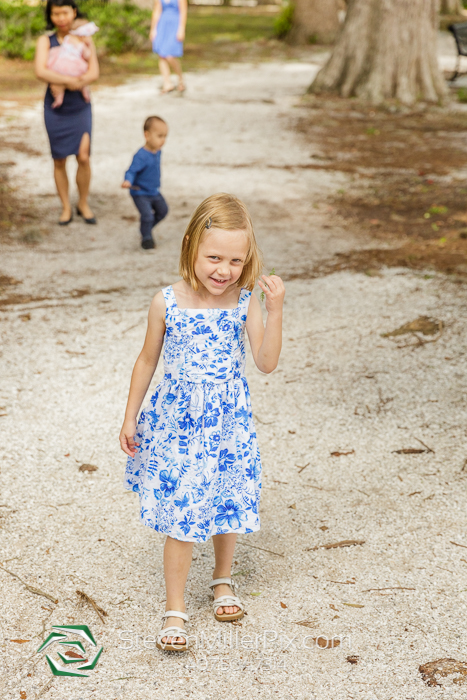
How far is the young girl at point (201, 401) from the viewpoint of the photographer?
7.43ft

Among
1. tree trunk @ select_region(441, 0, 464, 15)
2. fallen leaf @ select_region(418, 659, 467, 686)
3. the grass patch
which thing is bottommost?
fallen leaf @ select_region(418, 659, 467, 686)

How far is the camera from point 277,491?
3.21m

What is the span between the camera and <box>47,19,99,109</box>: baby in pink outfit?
581 centimetres

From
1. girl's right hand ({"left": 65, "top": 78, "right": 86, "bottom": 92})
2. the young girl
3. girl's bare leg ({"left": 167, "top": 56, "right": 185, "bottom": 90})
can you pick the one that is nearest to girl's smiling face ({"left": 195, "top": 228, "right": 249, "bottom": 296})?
the young girl

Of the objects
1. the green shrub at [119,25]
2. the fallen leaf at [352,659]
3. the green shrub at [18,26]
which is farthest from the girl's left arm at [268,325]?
the green shrub at [119,25]

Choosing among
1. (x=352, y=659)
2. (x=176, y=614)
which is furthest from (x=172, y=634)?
(x=352, y=659)

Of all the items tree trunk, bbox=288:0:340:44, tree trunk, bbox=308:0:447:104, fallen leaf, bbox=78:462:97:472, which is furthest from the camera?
tree trunk, bbox=288:0:340:44

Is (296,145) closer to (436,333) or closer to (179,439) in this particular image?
(436,333)

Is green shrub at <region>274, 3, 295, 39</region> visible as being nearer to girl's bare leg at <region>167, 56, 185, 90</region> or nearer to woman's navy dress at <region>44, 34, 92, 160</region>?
girl's bare leg at <region>167, 56, 185, 90</region>

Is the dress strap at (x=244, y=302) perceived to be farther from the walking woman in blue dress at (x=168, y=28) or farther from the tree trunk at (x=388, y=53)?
the walking woman in blue dress at (x=168, y=28)

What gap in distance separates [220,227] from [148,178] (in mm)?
3689

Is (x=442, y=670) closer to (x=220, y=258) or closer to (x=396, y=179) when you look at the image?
(x=220, y=258)

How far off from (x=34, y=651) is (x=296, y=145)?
26.3 feet

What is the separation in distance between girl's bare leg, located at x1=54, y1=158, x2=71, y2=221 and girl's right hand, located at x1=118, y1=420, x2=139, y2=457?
14.3ft
